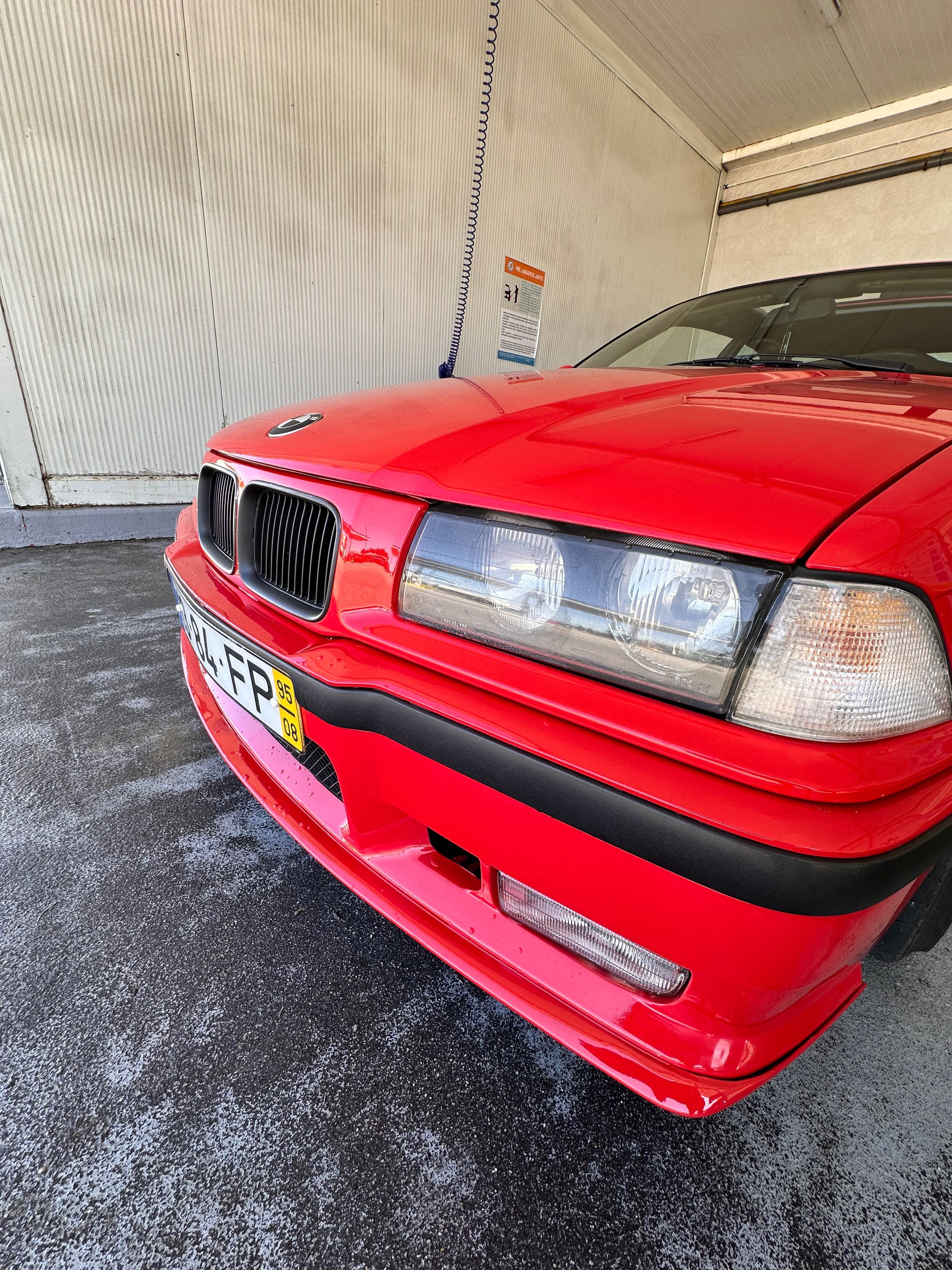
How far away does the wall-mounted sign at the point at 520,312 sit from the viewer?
5402mm

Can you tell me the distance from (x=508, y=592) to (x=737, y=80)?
27.7ft

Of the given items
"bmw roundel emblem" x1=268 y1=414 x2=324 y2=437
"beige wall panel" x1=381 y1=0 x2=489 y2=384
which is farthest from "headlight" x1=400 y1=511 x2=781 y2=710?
"beige wall panel" x1=381 y1=0 x2=489 y2=384

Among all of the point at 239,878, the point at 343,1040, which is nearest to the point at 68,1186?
the point at 343,1040

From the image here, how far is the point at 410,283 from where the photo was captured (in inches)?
181

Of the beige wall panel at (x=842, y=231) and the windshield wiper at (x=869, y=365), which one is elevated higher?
the beige wall panel at (x=842, y=231)

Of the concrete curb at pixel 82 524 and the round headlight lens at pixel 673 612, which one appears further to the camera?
the concrete curb at pixel 82 524

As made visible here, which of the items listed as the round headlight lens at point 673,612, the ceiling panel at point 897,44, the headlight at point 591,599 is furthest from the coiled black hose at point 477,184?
the round headlight lens at point 673,612

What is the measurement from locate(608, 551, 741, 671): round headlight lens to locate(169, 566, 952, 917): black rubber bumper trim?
153mm

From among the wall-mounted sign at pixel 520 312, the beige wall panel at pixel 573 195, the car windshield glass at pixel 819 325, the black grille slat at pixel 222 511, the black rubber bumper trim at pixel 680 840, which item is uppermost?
the beige wall panel at pixel 573 195

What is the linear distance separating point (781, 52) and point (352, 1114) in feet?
27.8

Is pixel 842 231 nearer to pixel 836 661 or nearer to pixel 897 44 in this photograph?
pixel 897 44

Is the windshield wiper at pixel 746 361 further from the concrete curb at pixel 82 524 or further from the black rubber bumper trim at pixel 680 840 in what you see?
the concrete curb at pixel 82 524

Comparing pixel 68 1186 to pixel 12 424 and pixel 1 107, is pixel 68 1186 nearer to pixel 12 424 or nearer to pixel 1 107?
pixel 12 424

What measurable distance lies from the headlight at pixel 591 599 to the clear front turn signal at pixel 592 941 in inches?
11.5
